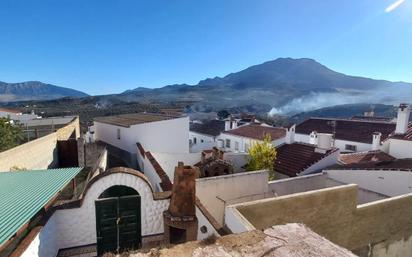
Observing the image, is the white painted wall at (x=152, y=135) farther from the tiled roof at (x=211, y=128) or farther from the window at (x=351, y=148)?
the window at (x=351, y=148)

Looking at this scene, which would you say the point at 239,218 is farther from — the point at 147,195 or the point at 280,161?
the point at 280,161

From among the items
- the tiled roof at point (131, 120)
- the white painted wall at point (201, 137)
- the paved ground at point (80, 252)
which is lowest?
the white painted wall at point (201, 137)

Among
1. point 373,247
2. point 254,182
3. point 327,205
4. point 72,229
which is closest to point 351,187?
point 327,205

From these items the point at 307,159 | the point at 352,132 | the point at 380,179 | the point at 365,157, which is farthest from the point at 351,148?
the point at 380,179

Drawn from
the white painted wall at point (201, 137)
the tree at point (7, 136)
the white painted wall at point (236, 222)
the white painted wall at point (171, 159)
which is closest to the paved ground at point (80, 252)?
the white painted wall at point (236, 222)

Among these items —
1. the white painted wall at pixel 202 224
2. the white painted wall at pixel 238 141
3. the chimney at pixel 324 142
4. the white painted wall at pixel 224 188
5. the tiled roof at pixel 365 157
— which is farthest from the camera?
the white painted wall at pixel 238 141

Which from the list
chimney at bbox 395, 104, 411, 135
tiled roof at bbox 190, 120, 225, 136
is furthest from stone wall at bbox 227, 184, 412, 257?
tiled roof at bbox 190, 120, 225, 136

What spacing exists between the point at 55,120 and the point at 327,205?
108ft

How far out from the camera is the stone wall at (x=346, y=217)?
8016mm

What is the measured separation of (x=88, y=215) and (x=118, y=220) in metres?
0.87

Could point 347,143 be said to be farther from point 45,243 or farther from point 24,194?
point 24,194

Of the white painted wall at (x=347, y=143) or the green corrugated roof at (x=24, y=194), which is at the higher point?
the green corrugated roof at (x=24, y=194)

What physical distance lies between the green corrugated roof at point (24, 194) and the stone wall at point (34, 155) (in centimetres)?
371

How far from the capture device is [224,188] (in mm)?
12070
